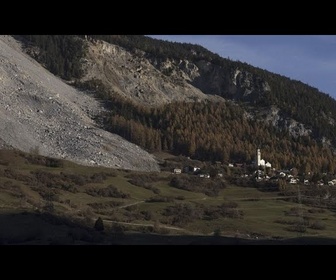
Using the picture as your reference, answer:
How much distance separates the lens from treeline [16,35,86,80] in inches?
3248

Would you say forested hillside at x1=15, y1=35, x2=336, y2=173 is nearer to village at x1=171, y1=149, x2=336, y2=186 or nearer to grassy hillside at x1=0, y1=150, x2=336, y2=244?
village at x1=171, y1=149, x2=336, y2=186

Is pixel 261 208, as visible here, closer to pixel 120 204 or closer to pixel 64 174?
pixel 120 204

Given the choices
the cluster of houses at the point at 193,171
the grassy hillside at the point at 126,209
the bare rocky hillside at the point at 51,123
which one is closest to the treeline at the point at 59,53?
the bare rocky hillside at the point at 51,123

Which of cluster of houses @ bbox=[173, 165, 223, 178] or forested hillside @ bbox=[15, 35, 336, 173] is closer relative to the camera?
cluster of houses @ bbox=[173, 165, 223, 178]

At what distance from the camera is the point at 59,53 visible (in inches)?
3415

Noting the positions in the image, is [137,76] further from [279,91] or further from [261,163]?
[261,163]

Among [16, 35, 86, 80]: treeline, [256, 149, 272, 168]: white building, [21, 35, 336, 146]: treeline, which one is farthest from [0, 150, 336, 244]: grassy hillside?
[16, 35, 86, 80]: treeline

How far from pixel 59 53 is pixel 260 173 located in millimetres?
40866


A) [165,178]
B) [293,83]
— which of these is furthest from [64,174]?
[293,83]

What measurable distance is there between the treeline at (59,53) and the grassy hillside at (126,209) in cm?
3829

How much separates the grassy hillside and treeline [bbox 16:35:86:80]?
126ft

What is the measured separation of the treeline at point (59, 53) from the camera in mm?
82500

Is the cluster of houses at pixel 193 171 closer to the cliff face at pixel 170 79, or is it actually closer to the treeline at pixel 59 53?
the cliff face at pixel 170 79
